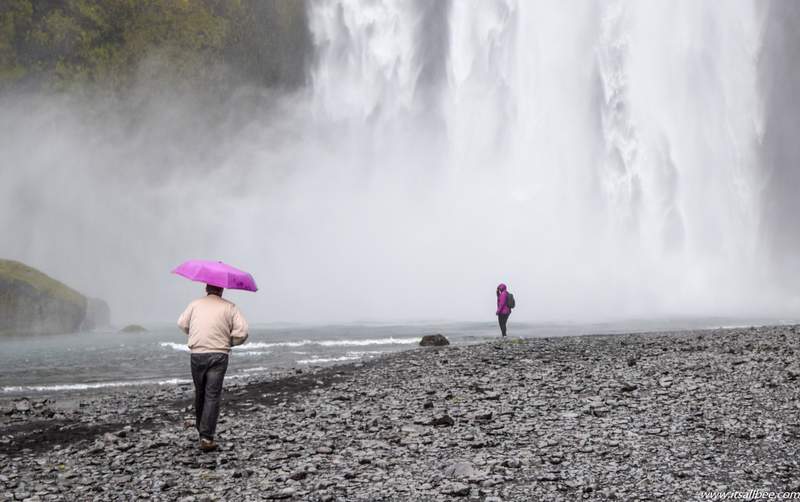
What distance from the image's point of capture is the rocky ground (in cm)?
689

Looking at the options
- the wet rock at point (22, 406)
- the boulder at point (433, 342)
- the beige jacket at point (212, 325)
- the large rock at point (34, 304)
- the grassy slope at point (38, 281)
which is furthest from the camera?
the grassy slope at point (38, 281)

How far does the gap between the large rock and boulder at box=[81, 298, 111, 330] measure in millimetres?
3840

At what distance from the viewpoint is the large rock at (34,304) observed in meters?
46.4

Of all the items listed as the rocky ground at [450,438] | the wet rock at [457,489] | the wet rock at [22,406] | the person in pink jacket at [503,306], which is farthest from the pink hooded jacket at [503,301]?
the wet rock at [457,489]

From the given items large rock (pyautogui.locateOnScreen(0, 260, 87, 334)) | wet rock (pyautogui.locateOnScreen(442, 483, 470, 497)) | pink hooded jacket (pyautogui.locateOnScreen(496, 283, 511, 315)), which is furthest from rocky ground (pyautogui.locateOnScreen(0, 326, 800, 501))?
large rock (pyautogui.locateOnScreen(0, 260, 87, 334))

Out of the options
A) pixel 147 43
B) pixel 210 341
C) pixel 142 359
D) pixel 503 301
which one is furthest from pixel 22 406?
pixel 147 43

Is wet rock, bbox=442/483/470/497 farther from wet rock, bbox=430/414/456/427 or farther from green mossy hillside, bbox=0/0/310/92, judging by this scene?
green mossy hillside, bbox=0/0/310/92

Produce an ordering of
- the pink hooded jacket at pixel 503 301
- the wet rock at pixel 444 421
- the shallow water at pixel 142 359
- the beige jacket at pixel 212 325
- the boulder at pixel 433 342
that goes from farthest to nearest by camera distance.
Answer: the boulder at pixel 433 342 → the pink hooded jacket at pixel 503 301 → the shallow water at pixel 142 359 → the wet rock at pixel 444 421 → the beige jacket at pixel 212 325

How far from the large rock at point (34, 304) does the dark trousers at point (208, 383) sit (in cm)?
4483

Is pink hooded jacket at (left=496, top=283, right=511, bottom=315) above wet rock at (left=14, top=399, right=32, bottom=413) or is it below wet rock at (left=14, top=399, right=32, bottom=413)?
above

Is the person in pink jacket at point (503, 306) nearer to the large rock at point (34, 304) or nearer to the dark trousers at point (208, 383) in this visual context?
the dark trousers at point (208, 383)

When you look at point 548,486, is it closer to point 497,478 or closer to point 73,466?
point 497,478

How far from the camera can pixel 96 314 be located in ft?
197

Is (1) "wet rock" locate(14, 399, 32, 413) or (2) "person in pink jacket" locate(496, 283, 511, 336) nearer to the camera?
(1) "wet rock" locate(14, 399, 32, 413)
